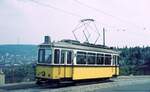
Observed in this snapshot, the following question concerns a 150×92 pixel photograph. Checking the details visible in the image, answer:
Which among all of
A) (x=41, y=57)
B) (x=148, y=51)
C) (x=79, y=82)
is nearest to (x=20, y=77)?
(x=79, y=82)

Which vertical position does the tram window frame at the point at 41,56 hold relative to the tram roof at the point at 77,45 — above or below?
below

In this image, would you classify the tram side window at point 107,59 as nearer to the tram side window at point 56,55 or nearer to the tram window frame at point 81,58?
the tram window frame at point 81,58

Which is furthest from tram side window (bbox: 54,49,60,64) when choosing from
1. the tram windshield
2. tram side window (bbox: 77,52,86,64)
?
tram side window (bbox: 77,52,86,64)

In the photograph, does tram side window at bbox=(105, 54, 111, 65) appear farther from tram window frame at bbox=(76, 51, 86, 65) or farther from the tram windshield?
the tram windshield

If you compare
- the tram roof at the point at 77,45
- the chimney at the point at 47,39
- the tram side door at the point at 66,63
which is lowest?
the tram side door at the point at 66,63

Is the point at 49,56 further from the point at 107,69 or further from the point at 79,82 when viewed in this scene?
→ the point at 107,69

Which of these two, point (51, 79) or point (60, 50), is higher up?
point (60, 50)

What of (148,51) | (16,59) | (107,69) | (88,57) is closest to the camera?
(88,57)

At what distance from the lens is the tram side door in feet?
82.0

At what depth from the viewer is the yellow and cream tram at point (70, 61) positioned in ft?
80.4

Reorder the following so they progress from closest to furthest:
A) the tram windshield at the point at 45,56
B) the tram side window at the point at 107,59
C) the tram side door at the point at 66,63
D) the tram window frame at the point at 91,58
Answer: the tram windshield at the point at 45,56
the tram side door at the point at 66,63
the tram window frame at the point at 91,58
the tram side window at the point at 107,59

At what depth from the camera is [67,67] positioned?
25391 mm

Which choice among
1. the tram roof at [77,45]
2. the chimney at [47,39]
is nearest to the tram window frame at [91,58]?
the tram roof at [77,45]

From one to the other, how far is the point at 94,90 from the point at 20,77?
9281 mm
